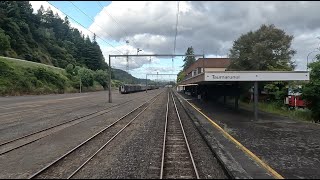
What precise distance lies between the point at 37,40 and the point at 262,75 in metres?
113

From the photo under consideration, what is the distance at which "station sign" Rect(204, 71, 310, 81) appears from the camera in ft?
75.7

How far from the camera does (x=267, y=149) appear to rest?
13289 mm

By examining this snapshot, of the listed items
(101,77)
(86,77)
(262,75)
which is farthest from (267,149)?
(101,77)

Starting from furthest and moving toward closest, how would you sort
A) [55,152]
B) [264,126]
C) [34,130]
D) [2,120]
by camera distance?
[2,120], [264,126], [34,130], [55,152]

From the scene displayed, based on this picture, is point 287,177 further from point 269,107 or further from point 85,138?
point 269,107

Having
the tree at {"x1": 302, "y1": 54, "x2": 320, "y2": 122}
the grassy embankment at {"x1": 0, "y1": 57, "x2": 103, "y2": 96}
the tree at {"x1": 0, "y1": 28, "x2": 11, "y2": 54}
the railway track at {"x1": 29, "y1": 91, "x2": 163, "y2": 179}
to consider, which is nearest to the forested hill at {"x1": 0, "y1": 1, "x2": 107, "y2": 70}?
the tree at {"x1": 0, "y1": 28, "x2": 11, "y2": 54}

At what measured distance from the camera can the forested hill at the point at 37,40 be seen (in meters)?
100

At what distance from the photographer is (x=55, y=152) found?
12742 mm

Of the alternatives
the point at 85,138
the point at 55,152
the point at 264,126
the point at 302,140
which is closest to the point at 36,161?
the point at 55,152

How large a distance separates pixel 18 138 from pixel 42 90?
57.2 metres

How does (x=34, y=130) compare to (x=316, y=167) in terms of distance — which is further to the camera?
(x=34, y=130)

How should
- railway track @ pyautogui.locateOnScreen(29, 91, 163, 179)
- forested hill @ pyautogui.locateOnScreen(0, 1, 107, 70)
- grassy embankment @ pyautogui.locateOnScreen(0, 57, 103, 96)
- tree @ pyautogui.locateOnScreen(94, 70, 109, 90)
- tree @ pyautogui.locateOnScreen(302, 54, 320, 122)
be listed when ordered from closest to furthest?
railway track @ pyautogui.locateOnScreen(29, 91, 163, 179) → tree @ pyautogui.locateOnScreen(302, 54, 320, 122) → grassy embankment @ pyautogui.locateOnScreen(0, 57, 103, 96) → forested hill @ pyautogui.locateOnScreen(0, 1, 107, 70) → tree @ pyautogui.locateOnScreen(94, 70, 109, 90)

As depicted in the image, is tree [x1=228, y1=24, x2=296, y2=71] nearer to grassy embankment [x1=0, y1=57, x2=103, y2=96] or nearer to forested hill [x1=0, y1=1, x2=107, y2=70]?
grassy embankment [x1=0, y1=57, x2=103, y2=96]

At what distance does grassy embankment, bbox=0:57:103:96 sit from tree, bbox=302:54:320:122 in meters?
44.6
